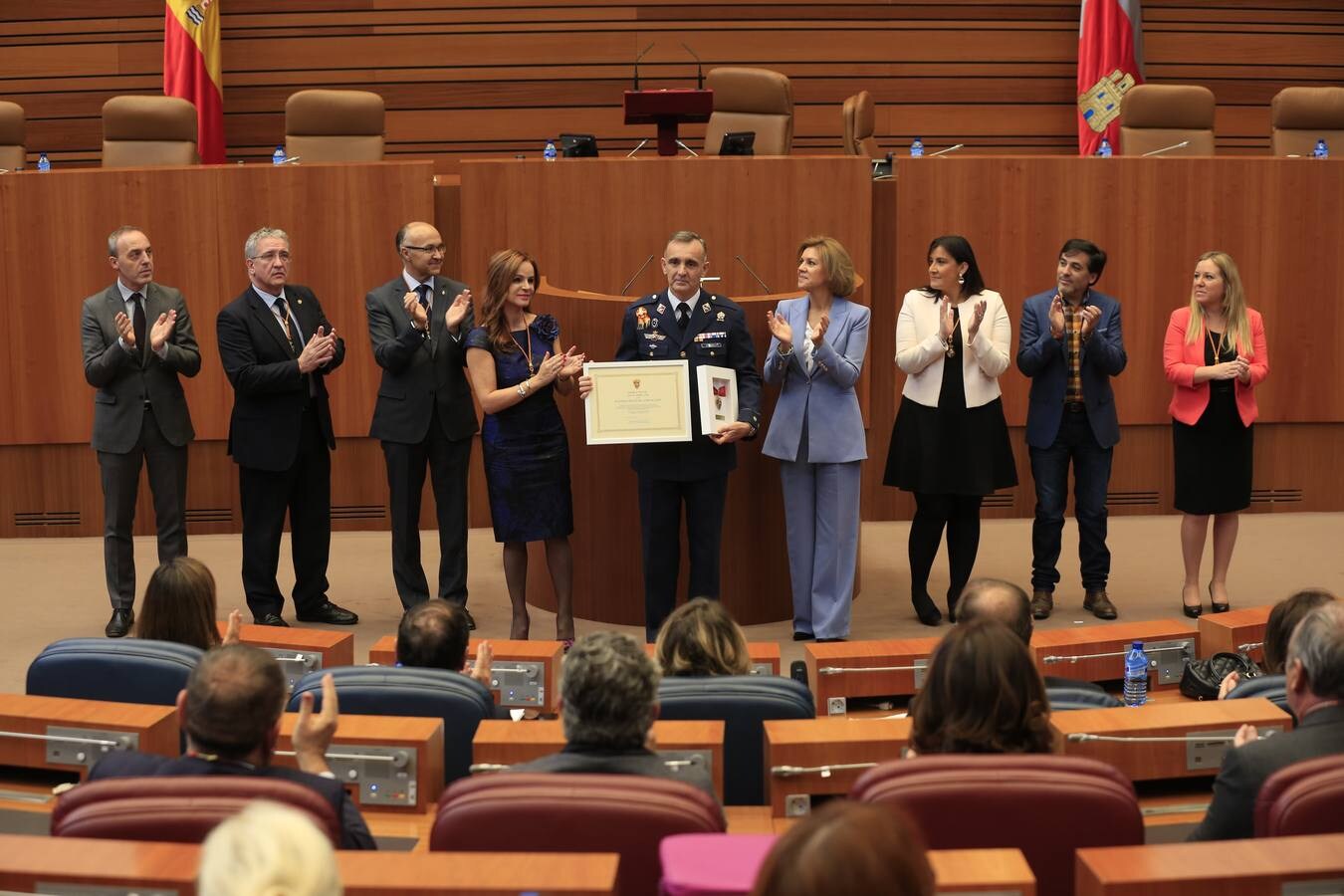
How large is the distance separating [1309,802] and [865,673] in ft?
4.91

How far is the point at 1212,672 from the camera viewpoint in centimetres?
353

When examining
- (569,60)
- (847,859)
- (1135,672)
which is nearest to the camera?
(847,859)

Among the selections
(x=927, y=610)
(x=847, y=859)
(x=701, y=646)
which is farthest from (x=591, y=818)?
(x=927, y=610)

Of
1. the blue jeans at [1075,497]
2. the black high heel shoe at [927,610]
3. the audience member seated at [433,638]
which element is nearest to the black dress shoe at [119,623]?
the audience member seated at [433,638]

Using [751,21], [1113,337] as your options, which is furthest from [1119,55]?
[1113,337]

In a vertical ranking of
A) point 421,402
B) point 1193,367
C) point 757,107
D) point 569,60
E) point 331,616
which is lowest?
point 331,616

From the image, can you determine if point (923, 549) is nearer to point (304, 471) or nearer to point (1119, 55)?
point (304, 471)

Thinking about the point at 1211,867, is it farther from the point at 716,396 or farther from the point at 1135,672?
the point at 716,396

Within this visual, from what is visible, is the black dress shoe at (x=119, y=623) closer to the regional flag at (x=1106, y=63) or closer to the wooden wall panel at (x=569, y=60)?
the wooden wall panel at (x=569, y=60)

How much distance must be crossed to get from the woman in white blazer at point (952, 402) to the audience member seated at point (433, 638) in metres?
2.80

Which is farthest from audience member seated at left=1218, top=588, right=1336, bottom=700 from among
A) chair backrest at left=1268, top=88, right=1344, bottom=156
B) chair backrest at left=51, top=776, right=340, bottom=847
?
chair backrest at left=1268, top=88, right=1344, bottom=156

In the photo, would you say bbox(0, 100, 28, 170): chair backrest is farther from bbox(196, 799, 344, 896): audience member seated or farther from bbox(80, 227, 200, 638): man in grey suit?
bbox(196, 799, 344, 896): audience member seated

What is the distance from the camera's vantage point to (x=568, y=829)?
6.49 feet

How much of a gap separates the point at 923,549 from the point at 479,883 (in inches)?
169
